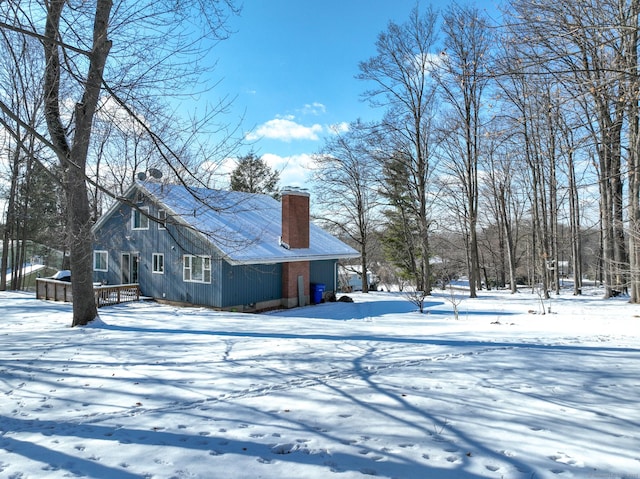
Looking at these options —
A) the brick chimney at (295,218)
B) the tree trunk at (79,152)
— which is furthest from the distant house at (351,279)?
the tree trunk at (79,152)

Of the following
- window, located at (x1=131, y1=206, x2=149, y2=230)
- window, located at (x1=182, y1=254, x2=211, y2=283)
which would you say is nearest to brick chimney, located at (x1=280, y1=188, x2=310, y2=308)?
window, located at (x1=182, y1=254, x2=211, y2=283)

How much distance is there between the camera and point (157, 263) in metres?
18.4

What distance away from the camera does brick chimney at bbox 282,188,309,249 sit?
18.4 meters

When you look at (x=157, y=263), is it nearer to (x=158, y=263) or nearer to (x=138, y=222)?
(x=158, y=263)

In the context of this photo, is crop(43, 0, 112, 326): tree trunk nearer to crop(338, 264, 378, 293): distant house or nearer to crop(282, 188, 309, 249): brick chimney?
crop(282, 188, 309, 249): brick chimney

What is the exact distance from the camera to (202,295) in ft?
54.4

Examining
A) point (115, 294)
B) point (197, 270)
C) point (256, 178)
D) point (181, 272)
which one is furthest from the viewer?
point (256, 178)

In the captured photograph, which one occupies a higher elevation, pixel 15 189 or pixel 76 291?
pixel 15 189

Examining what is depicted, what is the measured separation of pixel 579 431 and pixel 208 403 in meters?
3.66

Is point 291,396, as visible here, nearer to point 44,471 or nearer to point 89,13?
point 44,471

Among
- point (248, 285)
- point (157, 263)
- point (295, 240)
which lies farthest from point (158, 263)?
point (295, 240)

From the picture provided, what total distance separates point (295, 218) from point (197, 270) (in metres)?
4.80

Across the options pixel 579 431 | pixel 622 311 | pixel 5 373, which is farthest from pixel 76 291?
pixel 622 311

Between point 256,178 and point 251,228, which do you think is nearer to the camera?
point 251,228
